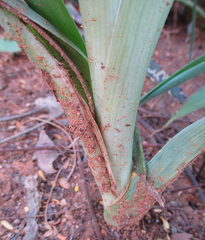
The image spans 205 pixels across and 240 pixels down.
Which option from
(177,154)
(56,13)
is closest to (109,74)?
(56,13)

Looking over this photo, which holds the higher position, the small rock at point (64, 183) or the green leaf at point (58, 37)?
the green leaf at point (58, 37)

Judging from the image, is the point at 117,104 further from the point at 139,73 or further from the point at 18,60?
the point at 18,60

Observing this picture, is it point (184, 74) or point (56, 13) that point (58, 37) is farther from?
point (184, 74)

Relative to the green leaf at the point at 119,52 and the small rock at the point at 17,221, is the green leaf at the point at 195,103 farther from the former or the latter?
the small rock at the point at 17,221

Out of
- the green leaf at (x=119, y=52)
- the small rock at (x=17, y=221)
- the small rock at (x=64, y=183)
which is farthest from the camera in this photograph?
the small rock at (x=64, y=183)

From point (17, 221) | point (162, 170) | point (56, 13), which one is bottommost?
point (17, 221)

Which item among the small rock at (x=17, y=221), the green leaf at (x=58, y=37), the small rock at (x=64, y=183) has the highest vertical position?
the green leaf at (x=58, y=37)

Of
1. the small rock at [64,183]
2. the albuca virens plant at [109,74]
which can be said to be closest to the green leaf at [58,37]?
the albuca virens plant at [109,74]
